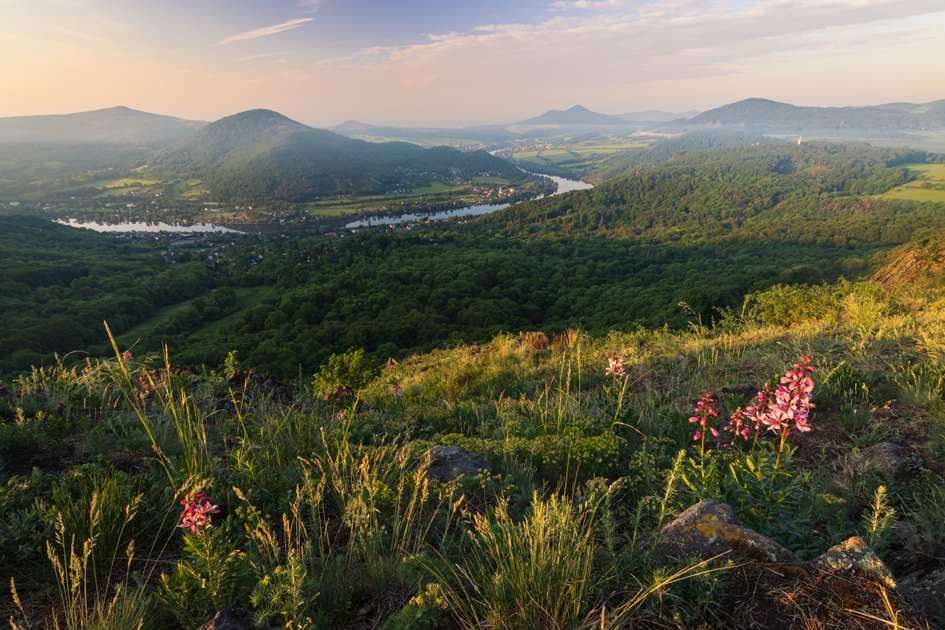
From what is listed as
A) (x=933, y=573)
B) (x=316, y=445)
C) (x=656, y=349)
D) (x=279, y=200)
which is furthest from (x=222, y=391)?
(x=279, y=200)

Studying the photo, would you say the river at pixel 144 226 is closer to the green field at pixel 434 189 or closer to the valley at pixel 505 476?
the green field at pixel 434 189

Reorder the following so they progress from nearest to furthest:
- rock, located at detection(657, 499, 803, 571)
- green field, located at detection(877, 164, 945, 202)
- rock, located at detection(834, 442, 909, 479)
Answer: rock, located at detection(657, 499, 803, 571) → rock, located at detection(834, 442, 909, 479) → green field, located at detection(877, 164, 945, 202)

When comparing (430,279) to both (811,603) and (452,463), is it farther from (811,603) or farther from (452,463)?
(811,603)

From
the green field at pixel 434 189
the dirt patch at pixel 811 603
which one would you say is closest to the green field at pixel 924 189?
the green field at pixel 434 189

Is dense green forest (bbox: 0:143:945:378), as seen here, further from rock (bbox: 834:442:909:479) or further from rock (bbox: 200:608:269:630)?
rock (bbox: 200:608:269:630)

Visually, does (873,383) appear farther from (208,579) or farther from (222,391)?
(222,391)

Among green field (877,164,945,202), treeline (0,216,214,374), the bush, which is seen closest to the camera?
the bush

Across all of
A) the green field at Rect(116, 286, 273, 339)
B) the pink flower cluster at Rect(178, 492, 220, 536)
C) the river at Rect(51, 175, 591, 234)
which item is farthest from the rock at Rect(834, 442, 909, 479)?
the river at Rect(51, 175, 591, 234)

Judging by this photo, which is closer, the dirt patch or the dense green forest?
the dirt patch
